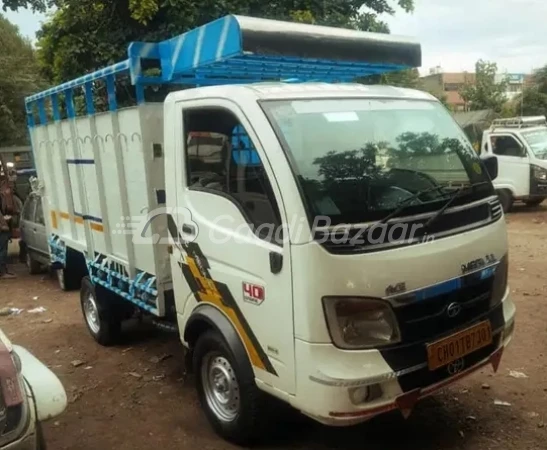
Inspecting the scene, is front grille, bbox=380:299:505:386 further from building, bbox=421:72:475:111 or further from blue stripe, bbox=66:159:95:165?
building, bbox=421:72:475:111

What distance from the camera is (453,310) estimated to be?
3.12m

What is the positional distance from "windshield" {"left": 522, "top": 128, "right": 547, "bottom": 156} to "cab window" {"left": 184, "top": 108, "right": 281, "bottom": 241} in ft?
34.4

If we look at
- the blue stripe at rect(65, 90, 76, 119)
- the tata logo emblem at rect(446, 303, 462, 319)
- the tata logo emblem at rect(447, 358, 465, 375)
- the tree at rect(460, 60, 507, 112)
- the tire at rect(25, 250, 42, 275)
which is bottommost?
the tire at rect(25, 250, 42, 275)

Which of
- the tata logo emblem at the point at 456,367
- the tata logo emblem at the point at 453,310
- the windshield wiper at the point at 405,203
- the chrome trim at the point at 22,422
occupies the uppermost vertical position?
the windshield wiper at the point at 405,203

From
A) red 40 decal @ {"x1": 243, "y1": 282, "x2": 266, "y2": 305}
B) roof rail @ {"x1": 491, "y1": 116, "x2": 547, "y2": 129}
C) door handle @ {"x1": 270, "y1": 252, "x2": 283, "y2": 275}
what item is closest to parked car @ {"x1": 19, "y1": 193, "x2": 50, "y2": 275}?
red 40 decal @ {"x1": 243, "y1": 282, "x2": 266, "y2": 305}

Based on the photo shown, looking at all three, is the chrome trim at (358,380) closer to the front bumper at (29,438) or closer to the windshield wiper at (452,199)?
the windshield wiper at (452,199)

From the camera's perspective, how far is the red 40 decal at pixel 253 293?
123 inches

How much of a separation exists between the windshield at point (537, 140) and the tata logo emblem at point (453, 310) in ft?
33.6

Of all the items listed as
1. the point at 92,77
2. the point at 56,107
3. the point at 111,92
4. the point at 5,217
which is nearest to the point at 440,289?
the point at 111,92

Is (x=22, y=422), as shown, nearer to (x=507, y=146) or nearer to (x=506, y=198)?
(x=506, y=198)

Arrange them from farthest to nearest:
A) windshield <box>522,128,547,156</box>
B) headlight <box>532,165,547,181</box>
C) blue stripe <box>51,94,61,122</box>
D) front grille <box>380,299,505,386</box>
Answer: windshield <box>522,128,547,156</box>, headlight <box>532,165,547,181</box>, blue stripe <box>51,94,61,122</box>, front grille <box>380,299,505,386</box>

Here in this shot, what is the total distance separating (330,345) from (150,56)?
2.48 m

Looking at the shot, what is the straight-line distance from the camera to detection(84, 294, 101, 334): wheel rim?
562cm

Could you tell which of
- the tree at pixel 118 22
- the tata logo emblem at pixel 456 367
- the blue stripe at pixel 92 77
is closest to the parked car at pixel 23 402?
the tata logo emblem at pixel 456 367
